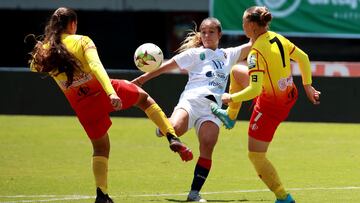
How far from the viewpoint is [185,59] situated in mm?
12227

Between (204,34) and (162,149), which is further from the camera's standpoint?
(162,149)

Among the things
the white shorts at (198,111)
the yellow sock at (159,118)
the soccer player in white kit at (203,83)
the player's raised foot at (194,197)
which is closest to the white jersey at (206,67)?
the soccer player in white kit at (203,83)

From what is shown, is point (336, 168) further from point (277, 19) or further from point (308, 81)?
point (277, 19)

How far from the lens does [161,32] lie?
31.5 metres

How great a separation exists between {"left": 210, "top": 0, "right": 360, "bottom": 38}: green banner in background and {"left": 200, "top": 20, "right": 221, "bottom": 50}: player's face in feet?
40.0

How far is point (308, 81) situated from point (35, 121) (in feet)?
40.9

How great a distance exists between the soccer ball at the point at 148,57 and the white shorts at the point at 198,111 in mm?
577

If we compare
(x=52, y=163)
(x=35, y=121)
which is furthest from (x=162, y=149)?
(x=35, y=121)

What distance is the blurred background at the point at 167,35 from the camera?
2280cm

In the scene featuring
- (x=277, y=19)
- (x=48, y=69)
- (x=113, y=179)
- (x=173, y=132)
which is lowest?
(x=277, y=19)

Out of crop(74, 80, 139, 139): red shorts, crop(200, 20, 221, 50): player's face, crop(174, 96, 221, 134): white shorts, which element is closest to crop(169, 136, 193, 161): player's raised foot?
crop(74, 80, 139, 139): red shorts

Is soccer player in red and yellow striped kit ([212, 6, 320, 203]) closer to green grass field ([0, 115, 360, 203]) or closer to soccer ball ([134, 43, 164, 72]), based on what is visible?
green grass field ([0, 115, 360, 203])

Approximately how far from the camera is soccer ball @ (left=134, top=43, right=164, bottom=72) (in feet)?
38.9

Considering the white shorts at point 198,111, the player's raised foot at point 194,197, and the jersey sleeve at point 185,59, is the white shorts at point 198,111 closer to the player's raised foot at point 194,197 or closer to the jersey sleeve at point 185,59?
the jersey sleeve at point 185,59
